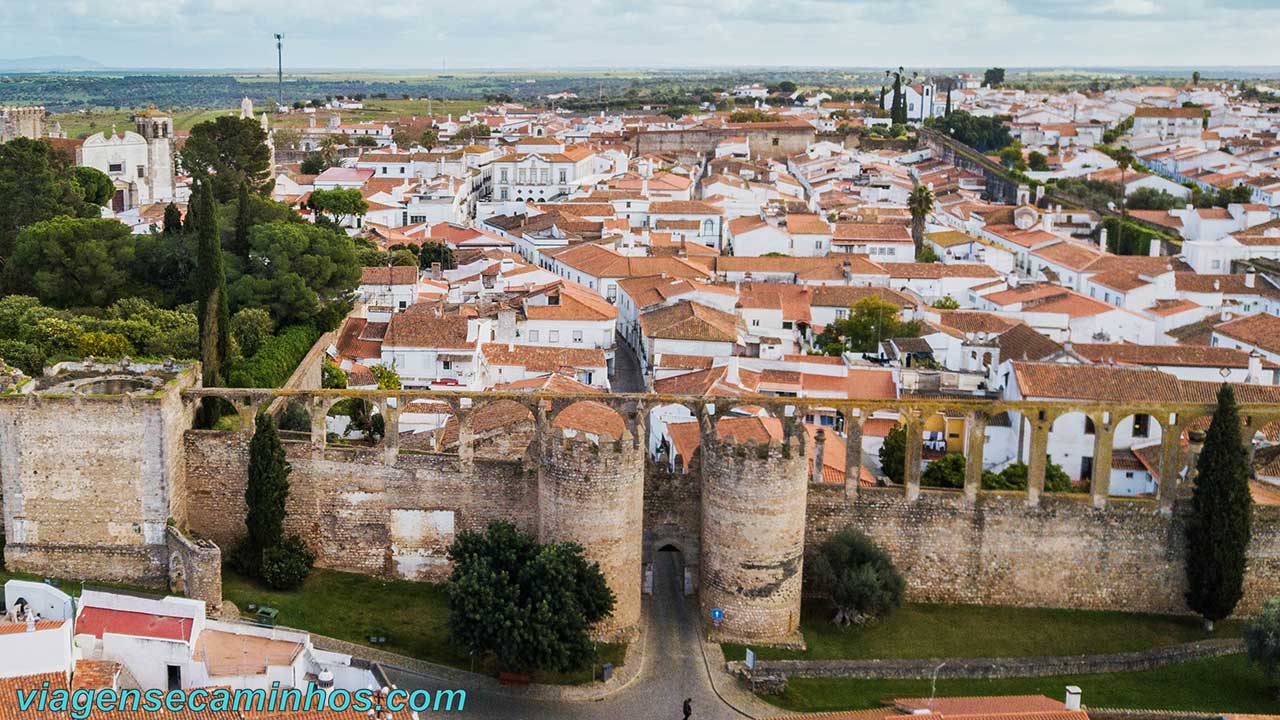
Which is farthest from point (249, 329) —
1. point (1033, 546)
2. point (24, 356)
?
point (1033, 546)

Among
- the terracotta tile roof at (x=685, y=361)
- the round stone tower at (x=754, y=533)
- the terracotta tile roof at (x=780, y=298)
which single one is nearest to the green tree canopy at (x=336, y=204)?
the terracotta tile roof at (x=780, y=298)

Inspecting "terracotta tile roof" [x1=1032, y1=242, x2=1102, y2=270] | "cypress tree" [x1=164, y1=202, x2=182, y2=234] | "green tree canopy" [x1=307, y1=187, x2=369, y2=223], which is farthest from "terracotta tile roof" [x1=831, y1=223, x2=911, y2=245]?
"cypress tree" [x1=164, y1=202, x2=182, y2=234]

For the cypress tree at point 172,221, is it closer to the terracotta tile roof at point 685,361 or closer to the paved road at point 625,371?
the paved road at point 625,371

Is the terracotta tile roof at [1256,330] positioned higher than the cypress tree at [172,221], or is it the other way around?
the cypress tree at [172,221]

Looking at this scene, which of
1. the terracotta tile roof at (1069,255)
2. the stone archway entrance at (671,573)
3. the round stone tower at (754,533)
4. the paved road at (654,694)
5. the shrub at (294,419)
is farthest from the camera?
the terracotta tile roof at (1069,255)

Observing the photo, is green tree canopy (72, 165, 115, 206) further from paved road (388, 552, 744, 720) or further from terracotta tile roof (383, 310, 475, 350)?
paved road (388, 552, 744, 720)

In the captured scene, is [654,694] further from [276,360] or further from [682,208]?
[682,208]
